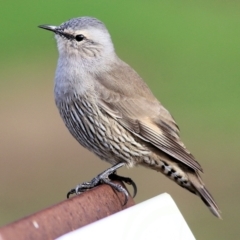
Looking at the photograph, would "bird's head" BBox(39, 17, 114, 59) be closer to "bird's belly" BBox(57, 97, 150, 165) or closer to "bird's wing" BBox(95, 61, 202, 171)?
"bird's wing" BBox(95, 61, 202, 171)

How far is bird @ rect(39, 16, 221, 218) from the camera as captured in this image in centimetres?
740

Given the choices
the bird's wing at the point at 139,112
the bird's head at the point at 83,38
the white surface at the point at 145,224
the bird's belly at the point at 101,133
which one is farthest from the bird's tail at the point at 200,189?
the white surface at the point at 145,224

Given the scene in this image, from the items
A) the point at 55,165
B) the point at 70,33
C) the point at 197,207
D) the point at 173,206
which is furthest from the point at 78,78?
the point at 55,165

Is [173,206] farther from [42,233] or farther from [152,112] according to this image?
[152,112]

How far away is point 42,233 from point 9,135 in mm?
12125

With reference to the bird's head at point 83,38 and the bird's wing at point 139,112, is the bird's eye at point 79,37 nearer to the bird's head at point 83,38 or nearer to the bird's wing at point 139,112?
the bird's head at point 83,38

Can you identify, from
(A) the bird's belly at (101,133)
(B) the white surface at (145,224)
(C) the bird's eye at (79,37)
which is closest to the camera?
(B) the white surface at (145,224)

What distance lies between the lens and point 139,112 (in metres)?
7.70

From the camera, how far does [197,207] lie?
1365cm

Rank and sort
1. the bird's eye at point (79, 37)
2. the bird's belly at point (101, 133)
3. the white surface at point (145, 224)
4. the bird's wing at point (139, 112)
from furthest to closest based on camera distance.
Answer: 1. the bird's eye at point (79, 37)
2. the bird's wing at point (139, 112)
3. the bird's belly at point (101, 133)
4. the white surface at point (145, 224)

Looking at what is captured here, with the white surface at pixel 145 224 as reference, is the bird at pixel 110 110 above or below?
above

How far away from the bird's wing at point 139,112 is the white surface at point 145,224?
297 cm

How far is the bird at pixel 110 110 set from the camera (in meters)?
7.40

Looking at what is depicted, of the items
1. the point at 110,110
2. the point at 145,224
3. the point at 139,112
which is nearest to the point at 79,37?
the point at 110,110
